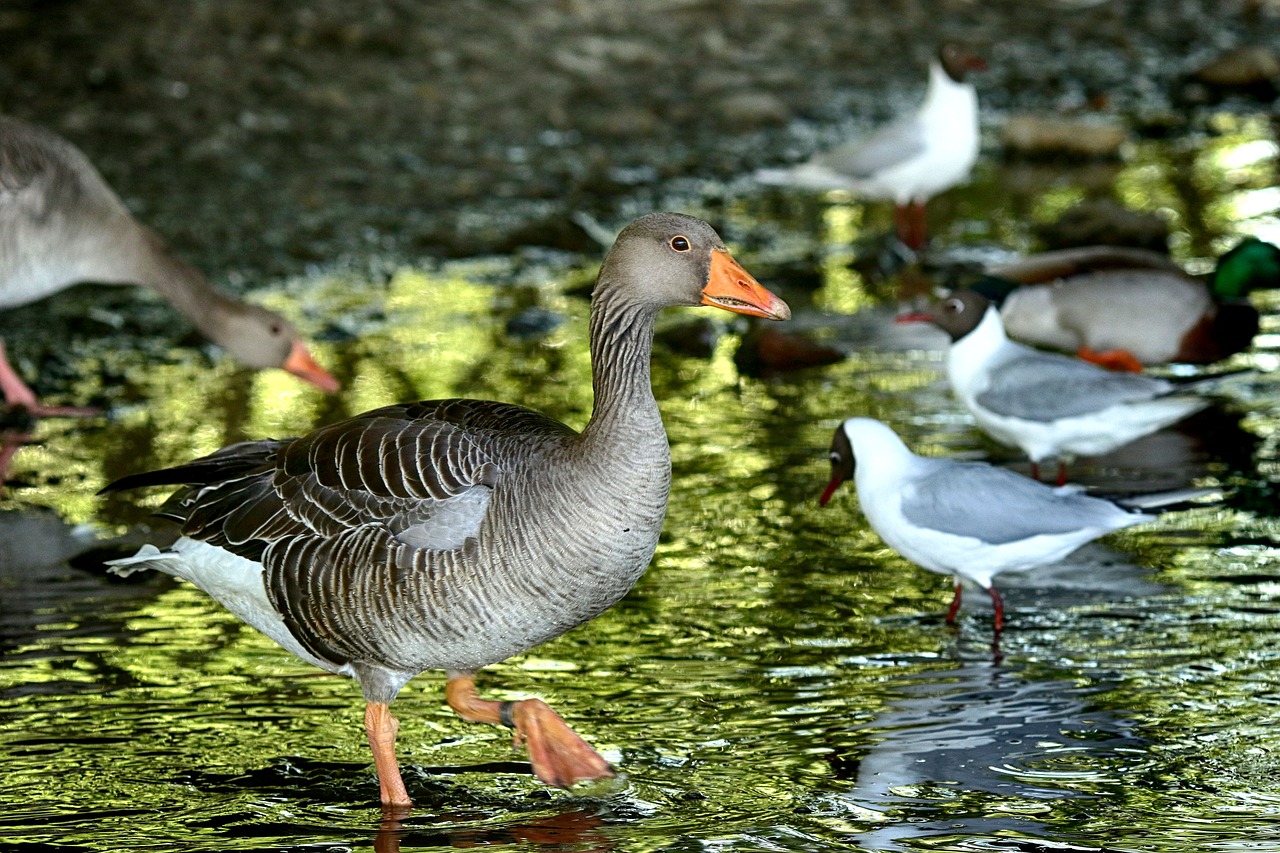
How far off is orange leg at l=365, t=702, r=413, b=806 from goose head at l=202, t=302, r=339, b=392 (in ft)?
13.7

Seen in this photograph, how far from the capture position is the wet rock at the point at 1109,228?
39.6 feet

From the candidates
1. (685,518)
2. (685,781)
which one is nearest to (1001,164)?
(685,518)

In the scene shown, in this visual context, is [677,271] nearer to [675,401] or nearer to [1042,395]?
[1042,395]

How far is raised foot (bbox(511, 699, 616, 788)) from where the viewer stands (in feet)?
17.5

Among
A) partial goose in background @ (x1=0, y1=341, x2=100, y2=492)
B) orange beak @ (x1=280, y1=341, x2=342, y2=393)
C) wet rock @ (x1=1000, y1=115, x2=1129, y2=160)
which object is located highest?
wet rock @ (x1=1000, y1=115, x2=1129, y2=160)

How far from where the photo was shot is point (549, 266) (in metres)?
12.5

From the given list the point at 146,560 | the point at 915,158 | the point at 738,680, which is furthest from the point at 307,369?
the point at 915,158

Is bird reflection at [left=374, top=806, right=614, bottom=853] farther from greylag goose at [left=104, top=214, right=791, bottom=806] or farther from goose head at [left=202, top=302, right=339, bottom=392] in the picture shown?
goose head at [left=202, top=302, right=339, bottom=392]

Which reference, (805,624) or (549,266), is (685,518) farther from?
(549,266)

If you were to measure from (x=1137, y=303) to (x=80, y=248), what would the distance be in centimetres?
600

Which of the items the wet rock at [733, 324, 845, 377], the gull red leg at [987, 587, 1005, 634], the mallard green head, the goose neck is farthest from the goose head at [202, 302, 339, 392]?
the mallard green head

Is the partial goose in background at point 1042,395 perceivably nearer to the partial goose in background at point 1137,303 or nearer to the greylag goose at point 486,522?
the partial goose in background at point 1137,303

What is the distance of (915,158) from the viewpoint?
12.4 metres

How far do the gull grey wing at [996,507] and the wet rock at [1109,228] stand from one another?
5.84m
